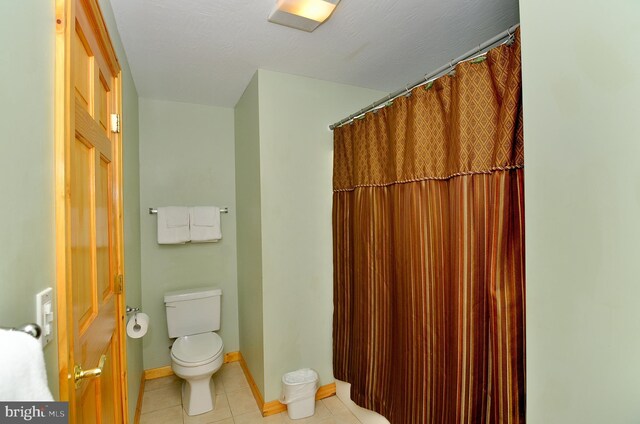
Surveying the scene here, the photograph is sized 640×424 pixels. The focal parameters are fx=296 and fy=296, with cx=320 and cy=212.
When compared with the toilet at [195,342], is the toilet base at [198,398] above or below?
below

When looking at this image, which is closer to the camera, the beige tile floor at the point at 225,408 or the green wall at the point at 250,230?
the beige tile floor at the point at 225,408

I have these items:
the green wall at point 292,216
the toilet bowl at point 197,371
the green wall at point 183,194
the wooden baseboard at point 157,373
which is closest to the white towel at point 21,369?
the green wall at point 292,216

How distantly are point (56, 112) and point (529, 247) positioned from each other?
1.34 metres

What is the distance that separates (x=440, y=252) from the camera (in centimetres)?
147

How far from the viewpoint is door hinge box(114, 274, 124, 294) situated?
1.51 meters

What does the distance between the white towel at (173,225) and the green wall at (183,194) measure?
0.15 meters

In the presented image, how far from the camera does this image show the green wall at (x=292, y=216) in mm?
2146

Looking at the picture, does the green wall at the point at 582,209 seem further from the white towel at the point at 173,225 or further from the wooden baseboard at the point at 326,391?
the white towel at the point at 173,225

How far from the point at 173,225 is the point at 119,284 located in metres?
1.06

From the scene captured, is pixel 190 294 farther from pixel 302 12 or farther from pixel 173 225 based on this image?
pixel 302 12

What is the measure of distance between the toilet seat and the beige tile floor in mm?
391

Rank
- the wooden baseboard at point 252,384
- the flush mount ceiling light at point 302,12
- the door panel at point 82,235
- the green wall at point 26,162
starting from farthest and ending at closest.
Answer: the wooden baseboard at point 252,384 → the flush mount ceiling light at point 302,12 → the door panel at point 82,235 → the green wall at point 26,162

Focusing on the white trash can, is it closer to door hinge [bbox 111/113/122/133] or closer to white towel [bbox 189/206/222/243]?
white towel [bbox 189/206/222/243]

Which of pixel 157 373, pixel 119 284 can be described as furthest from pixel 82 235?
pixel 157 373
